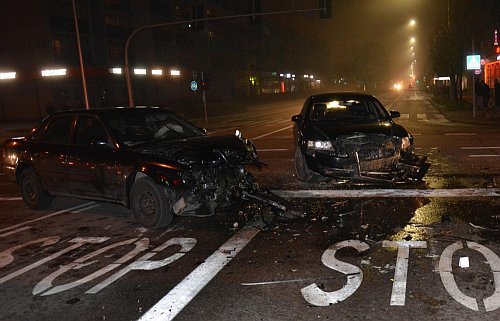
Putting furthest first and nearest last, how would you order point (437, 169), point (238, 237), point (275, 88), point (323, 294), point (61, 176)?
point (275, 88) → point (437, 169) → point (61, 176) → point (238, 237) → point (323, 294)

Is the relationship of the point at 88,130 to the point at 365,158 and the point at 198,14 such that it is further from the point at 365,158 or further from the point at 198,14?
the point at 198,14

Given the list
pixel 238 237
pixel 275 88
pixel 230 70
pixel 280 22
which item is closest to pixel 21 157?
pixel 238 237

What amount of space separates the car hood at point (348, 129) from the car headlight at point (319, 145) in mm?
76

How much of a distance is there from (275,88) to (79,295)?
84530 mm

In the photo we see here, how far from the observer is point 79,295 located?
14.4 ft

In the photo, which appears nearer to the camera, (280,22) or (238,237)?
(238,237)

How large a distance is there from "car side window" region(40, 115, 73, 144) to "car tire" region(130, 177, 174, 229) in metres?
1.79

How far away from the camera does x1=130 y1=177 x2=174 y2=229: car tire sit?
632 centimetres

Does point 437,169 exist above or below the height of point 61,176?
below

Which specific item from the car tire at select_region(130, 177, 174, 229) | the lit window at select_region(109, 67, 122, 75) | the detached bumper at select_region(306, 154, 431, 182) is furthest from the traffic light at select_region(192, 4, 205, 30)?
the lit window at select_region(109, 67, 122, 75)

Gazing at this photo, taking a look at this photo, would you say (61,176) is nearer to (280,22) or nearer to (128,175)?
(128,175)

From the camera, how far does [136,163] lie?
21.1 feet

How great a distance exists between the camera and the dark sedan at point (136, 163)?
20.7 ft

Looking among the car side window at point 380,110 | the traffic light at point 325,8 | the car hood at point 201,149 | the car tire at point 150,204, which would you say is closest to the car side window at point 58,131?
the car hood at point 201,149
